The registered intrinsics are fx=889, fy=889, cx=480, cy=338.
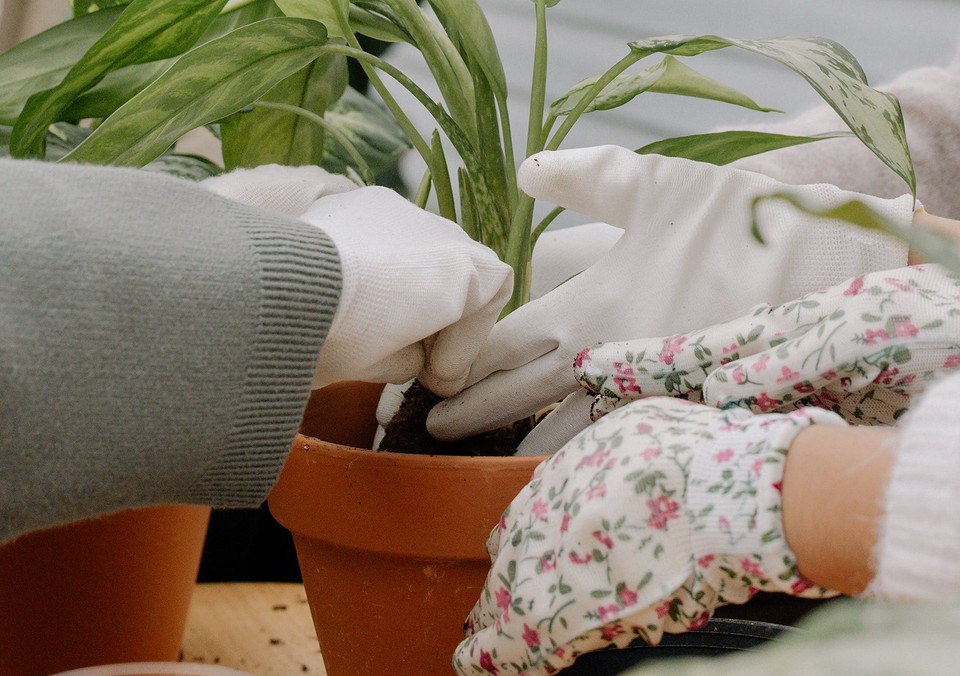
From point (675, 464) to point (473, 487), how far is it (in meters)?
0.16

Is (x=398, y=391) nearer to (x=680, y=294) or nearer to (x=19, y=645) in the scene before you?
(x=680, y=294)

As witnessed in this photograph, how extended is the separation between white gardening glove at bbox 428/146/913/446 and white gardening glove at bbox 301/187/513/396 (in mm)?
40

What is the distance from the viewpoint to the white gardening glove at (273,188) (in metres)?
0.51

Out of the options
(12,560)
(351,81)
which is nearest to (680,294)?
(12,560)

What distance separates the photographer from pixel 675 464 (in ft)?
1.11

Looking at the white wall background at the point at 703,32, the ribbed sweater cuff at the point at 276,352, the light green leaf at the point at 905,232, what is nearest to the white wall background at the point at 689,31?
the white wall background at the point at 703,32

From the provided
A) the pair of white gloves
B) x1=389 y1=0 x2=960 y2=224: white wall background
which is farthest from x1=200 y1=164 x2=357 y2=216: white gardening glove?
x1=389 y1=0 x2=960 y2=224: white wall background

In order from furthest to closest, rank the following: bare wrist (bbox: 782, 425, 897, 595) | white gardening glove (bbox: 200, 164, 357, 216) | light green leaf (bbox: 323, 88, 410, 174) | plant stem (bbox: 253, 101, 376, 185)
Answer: light green leaf (bbox: 323, 88, 410, 174) → plant stem (bbox: 253, 101, 376, 185) → white gardening glove (bbox: 200, 164, 357, 216) → bare wrist (bbox: 782, 425, 897, 595)

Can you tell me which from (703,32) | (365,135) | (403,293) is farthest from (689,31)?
(403,293)

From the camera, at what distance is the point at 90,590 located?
64 cm

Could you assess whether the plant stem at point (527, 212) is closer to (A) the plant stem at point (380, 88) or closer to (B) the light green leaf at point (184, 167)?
(A) the plant stem at point (380, 88)

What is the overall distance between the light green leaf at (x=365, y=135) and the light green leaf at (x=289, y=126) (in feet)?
0.39

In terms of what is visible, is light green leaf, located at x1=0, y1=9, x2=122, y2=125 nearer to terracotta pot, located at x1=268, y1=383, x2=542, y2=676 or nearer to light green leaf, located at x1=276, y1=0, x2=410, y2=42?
light green leaf, located at x1=276, y1=0, x2=410, y2=42

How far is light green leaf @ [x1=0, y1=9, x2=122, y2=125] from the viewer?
0.60 meters
